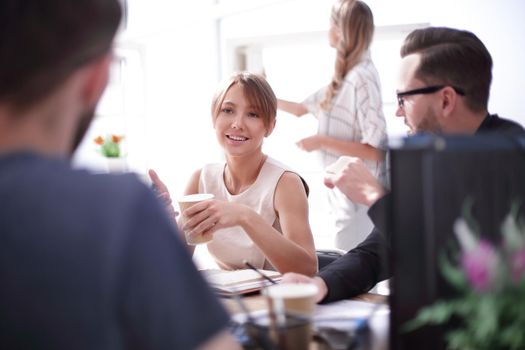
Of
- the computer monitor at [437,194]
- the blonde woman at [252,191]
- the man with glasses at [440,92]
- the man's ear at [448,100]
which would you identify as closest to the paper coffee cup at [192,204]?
the blonde woman at [252,191]

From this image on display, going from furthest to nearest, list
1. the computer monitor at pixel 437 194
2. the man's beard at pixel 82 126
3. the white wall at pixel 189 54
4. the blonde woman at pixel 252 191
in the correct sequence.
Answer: the white wall at pixel 189 54
the blonde woman at pixel 252 191
the computer monitor at pixel 437 194
the man's beard at pixel 82 126

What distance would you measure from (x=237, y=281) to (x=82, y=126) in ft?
3.49

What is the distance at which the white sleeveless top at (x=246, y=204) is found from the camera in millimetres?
2244

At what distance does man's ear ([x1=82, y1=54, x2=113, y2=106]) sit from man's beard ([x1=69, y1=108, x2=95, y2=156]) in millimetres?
19

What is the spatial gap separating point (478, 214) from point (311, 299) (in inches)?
15.5

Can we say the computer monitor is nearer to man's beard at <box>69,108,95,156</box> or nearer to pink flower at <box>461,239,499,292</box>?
pink flower at <box>461,239,499,292</box>

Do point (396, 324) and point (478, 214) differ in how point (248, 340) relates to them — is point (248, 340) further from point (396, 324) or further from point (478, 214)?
point (478, 214)

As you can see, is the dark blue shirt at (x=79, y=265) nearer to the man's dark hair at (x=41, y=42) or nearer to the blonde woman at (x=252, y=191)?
the man's dark hair at (x=41, y=42)

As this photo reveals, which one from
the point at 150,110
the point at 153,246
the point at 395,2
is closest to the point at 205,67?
the point at 150,110

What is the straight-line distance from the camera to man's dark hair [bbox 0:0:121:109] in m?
0.69

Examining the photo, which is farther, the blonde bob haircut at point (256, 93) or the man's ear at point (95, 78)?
the blonde bob haircut at point (256, 93)

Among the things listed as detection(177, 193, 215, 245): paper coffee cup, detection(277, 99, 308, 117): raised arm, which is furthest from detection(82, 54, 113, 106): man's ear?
detection(277, 99, 308, 117): raised arm

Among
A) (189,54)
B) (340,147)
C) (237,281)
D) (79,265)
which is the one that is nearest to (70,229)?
(79,265)

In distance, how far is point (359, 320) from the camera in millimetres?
1320
